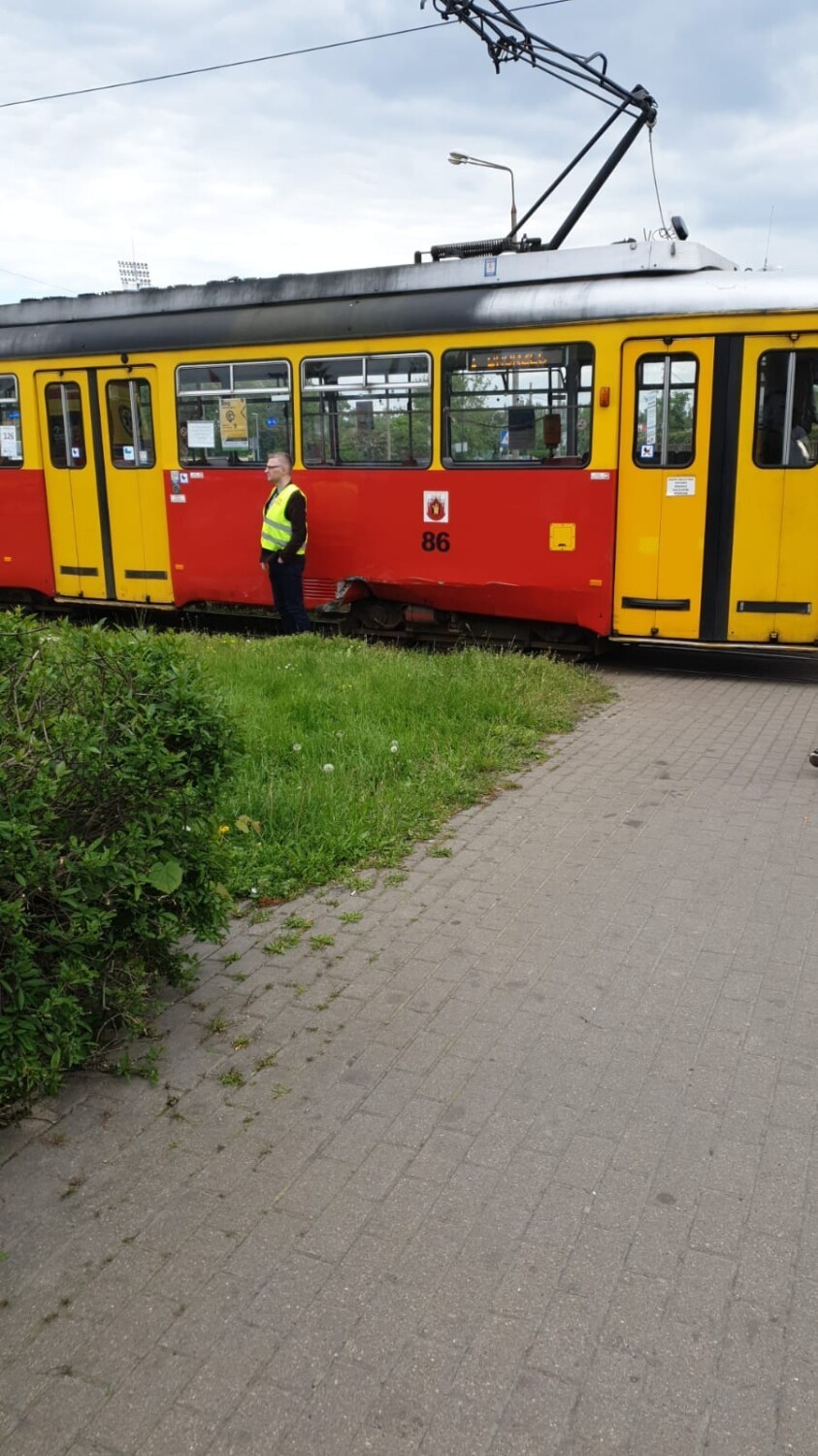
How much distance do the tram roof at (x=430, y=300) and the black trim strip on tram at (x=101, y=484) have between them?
445 millimetres

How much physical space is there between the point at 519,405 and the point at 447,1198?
784 centimetres

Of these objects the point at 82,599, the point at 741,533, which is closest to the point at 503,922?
the point at 741,533

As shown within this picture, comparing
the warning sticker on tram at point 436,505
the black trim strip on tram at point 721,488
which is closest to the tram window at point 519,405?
the warning sticker on tram at point 436,505

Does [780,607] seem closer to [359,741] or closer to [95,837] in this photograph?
[359,741]

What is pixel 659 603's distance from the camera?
9297mm

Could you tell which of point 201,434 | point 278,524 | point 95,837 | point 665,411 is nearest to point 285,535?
point 278,524

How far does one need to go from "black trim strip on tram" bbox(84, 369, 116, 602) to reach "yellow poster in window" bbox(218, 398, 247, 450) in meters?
1.70

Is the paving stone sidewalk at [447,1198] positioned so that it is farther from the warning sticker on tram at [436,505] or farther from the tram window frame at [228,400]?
the tram window frame at [228,400]

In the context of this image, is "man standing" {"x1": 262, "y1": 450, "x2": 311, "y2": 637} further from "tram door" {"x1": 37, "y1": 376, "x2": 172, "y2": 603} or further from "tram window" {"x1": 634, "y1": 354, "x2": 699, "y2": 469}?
"tram window" {"x1": 634, "y1": 354, "x2": 699, "y2": 469}

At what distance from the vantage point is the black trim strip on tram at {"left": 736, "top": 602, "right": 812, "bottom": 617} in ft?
29.2

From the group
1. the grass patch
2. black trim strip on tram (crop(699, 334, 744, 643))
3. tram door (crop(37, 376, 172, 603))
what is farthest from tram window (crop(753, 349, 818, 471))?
tram door (crop(37, 376, 172, 603))

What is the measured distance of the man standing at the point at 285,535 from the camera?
402 inches

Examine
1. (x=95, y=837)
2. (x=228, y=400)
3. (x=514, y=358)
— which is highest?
(x=514, y=358)

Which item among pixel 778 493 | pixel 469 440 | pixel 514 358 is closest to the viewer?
pixel 778 493
